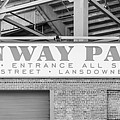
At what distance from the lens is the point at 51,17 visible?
73.8 feet

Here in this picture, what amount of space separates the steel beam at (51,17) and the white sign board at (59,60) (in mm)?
8216

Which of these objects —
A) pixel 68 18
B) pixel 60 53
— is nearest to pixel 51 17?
pixel 68 18

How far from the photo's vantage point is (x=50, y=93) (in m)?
13.7

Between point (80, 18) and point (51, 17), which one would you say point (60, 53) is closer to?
point (80, 18)

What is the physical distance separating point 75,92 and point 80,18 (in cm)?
265

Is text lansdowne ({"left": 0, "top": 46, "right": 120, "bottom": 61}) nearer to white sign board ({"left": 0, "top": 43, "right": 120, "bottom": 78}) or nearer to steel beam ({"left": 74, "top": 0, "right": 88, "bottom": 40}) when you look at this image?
white sign board ({"left": 0, "top": 43, "right": 120, "bottom": 78})

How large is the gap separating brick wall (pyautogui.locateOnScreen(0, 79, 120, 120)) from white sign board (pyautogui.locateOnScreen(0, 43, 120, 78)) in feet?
0.68

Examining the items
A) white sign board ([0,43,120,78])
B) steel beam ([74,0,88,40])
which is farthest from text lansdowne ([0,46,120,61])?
steel beam ([74,0,88,40])

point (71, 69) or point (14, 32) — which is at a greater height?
point (14, 32)

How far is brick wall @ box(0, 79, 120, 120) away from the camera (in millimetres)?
13641

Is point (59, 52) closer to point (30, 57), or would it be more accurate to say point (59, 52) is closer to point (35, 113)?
point (30, 57)

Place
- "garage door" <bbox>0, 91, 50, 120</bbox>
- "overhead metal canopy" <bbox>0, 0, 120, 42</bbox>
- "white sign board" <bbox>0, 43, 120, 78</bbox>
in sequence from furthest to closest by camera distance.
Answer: "overhead metal canopy" <bbox>0, 0, 120, 42</bbox>, "garage door" <bbox>0, 91, 50, 120</bbox>, "white sign board" <bbox>0, 43, 120, 78</bbox>

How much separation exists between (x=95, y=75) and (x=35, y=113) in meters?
2.40

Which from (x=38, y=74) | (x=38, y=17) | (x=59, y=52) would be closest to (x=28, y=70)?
(x=38, y=74)
